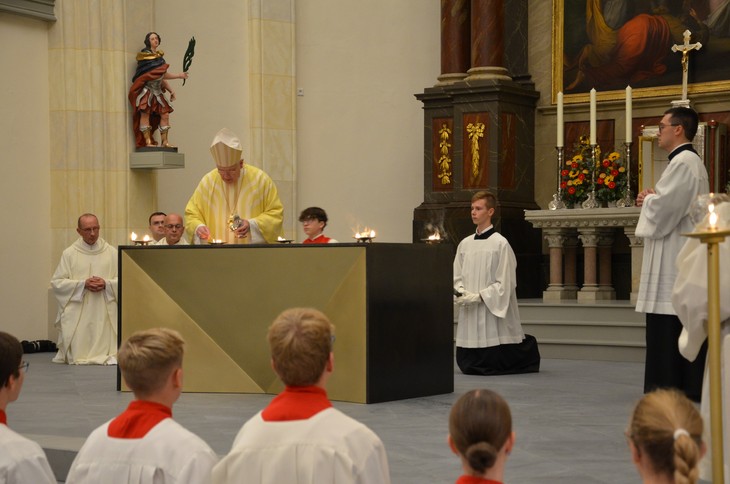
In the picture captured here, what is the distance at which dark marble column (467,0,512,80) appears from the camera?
13.5 metres

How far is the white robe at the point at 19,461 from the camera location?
3.15 m

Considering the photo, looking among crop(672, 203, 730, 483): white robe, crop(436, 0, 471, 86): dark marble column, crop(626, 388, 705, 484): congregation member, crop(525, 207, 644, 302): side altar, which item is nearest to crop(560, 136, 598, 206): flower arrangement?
crop(525, 207, 644, 302): side altar

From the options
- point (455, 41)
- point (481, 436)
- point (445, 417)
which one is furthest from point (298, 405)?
point (455, 41)

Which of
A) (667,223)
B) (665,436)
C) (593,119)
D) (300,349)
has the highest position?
(593,119)

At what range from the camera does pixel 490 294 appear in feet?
32.6

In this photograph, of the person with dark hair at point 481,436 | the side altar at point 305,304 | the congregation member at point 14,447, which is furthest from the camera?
the side altar at point 305,304

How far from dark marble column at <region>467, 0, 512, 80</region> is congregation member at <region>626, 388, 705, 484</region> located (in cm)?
1137

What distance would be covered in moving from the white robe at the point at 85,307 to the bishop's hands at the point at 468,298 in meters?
3.64

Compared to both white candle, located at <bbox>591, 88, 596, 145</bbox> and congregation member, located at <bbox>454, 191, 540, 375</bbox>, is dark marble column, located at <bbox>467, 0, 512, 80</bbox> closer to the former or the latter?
white candle, located at <bbox>591, 88, 596, 145</bbox>

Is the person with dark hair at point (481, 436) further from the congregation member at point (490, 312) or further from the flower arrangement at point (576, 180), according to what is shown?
the flower arrangement at point (576, 180)

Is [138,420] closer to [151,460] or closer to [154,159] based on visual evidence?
[151,460]

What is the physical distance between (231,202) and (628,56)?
20.4ft

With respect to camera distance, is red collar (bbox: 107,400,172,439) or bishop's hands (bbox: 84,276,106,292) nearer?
red collar (bbox: 107,400,172,439)

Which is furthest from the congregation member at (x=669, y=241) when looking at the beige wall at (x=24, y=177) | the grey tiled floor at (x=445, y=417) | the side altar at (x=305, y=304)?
the beige wall at (x=24, y=177)
